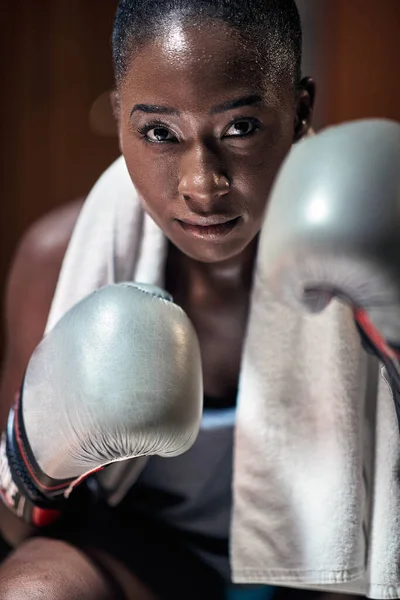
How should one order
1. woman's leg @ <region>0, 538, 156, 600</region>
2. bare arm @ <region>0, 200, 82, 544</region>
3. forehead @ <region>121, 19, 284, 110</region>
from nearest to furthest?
forehead @ <region>121, 19, 284, 110</region> → woman's leg @ <region>0, 538, 156, 600</region> → bare arm @ <region>0, 200, 82, 544</region>

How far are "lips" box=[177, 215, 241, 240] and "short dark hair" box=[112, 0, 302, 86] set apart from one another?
0.11m

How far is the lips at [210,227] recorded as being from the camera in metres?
0.65

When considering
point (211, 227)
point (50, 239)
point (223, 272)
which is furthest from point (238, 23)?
point (50, 239)

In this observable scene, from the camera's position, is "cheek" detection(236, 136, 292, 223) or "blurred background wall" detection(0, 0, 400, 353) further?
"blurred background wall" detection(0, 0, 400, 353)

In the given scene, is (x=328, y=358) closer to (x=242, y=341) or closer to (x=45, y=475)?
(x=242, y=341)

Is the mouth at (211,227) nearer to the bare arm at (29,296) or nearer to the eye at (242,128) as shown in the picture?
the eye at (242,128)

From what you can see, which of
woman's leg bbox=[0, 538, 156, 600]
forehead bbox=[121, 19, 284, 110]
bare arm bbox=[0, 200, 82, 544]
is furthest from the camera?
bare arm bbox=[0, 200, 82, 544]

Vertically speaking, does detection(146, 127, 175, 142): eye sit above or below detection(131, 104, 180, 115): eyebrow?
below

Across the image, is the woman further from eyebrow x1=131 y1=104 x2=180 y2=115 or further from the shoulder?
the shoulder

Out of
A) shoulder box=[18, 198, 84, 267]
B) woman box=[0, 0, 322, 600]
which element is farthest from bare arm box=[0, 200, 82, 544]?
woman box=[0, 0, 322, 600]

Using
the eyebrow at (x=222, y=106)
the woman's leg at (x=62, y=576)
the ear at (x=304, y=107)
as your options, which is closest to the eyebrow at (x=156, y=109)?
the eyebrow at (x=222, y=106)

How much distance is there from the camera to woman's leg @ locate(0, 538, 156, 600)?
0.73m

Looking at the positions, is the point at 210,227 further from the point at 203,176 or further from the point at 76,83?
the point at 76,83

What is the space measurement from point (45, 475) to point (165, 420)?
15 cm
